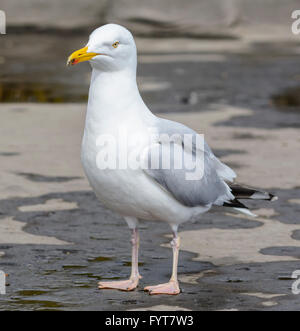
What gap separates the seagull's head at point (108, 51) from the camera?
5531 mm

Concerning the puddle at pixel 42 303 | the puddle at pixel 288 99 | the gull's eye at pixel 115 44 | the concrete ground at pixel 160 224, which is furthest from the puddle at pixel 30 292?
the puddle at pixel 288 99

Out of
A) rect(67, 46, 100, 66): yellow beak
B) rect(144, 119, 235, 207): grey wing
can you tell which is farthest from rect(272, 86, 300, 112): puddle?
rect(67, 46, 100, 66): yellow beak

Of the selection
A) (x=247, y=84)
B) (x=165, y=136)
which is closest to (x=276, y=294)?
(x=165, y=136)

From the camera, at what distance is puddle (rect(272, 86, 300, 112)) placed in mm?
12695

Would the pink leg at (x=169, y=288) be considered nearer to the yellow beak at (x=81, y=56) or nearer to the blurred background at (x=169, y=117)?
the blurred background at (x=169, y=117)

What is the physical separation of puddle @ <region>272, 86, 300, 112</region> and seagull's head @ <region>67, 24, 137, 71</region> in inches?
281

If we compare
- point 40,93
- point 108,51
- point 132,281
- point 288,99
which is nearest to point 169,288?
point 132,281

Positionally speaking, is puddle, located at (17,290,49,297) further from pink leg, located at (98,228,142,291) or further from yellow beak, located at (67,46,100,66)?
yellow beak, located at (67,46,100,66)

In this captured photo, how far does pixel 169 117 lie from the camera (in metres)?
12.0

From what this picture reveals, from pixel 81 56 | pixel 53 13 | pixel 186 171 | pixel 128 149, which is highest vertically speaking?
pixel 53 13

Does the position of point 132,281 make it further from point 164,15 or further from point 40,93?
point 164,15

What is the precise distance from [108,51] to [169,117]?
21.0 ft

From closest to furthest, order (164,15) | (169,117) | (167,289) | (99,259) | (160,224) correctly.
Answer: (167,289) → (99,259) → (160,224) → (169,117) → (164,15)
